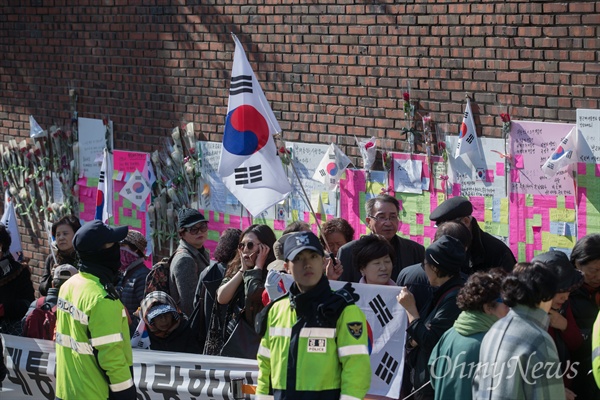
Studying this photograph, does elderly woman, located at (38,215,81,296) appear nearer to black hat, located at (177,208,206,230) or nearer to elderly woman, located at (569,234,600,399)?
black hat, located at (177,208,206,230)

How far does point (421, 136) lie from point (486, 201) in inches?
34.4

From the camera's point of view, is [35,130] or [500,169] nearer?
[500,169]

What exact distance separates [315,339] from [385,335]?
4.66 ft

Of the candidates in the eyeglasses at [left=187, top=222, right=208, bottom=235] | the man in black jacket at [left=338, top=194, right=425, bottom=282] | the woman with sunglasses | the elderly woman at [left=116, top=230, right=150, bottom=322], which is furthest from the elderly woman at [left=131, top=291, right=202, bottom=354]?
the man in black jacket at [left=338, top=194, right=425, bottom=282]

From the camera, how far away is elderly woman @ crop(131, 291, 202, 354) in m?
6.97

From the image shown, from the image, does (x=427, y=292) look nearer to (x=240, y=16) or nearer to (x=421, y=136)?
(x=421, y=136)

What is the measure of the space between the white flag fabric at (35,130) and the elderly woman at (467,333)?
8361 mm

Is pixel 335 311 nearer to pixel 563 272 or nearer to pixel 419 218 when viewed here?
pixel 563 272

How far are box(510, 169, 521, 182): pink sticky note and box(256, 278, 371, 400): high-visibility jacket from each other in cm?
338

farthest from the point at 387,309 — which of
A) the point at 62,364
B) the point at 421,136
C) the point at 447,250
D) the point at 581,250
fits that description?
the point at 421,136

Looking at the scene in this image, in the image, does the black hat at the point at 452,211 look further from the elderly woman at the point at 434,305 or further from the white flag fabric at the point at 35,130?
the white flag fabric at the point at 35,130

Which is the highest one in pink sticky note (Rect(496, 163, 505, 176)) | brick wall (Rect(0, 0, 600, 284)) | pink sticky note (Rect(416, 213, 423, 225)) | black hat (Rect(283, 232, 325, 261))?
brick wall (Rect(0, 0, 600, 284))

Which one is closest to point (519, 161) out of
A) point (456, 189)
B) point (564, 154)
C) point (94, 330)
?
point (564, 154)

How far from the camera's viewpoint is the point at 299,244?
5.20m
